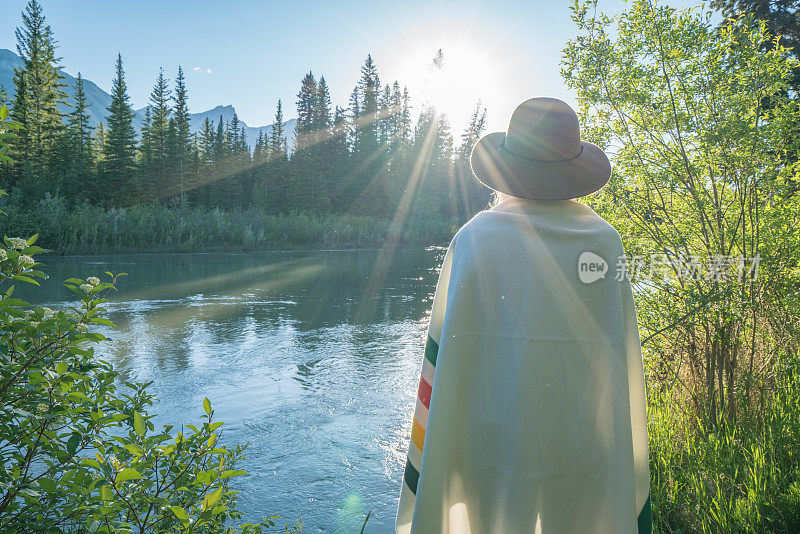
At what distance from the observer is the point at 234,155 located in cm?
3597

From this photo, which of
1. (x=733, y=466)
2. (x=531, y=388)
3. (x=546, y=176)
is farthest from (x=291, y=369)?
(x=546, y=176)

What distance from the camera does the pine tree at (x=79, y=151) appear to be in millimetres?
28441

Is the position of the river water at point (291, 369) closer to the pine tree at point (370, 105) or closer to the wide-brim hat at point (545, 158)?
the wide-brim hat at point (545, 158)

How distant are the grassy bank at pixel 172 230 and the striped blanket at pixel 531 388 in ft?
59.4

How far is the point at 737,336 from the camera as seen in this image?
10.8 feet

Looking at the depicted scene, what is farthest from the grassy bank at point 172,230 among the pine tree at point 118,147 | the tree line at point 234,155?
the pine tree at point 118,147

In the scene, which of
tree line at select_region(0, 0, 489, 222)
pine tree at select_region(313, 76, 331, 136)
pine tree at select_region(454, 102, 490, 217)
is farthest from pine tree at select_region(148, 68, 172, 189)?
pine tree at select_region(454, 102, 490, 217)

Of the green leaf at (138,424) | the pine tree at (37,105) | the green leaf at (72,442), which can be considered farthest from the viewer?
the pine tree at (37,105)

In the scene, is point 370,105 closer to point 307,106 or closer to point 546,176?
Result: point 307,106

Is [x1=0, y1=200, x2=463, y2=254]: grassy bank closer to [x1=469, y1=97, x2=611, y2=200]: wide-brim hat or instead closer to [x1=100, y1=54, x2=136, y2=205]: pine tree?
[x1=100, y1=54, x2=136, y2=205]: pine tree

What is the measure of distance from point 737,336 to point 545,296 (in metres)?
2.77

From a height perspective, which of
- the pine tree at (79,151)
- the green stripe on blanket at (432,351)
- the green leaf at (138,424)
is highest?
the pine tree at (79,151)

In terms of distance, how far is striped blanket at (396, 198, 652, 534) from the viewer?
131 centimetres

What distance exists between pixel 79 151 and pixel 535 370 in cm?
3426
